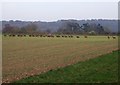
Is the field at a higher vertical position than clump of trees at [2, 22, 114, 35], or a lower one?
higher

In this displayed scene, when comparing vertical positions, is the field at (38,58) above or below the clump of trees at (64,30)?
above

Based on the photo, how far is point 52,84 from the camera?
1274 centimetres

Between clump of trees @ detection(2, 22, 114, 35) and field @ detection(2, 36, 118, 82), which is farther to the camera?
clump of trees @ detection(2, 22, 114, 35)

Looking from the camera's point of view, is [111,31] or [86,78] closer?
[86,78]

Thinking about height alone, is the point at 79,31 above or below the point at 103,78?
below

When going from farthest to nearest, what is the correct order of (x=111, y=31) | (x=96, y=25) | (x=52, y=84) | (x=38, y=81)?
(x=96, y=25) < (x=111, y=31) < (x=38, y=81) < (x=52, y=84)

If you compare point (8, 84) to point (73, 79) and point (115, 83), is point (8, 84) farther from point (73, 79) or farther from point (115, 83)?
point (115, 83)

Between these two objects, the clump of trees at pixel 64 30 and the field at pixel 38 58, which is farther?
the clump of trees at pixel 64 30

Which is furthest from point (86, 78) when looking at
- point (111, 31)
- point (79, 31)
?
point (79, 31)

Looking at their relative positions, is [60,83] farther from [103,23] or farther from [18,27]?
[103,23]

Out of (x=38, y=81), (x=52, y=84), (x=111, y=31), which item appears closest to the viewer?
(x=52, y=84)

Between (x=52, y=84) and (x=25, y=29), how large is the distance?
168m

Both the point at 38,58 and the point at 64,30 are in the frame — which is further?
the point at 64,30

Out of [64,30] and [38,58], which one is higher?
[38,58]
